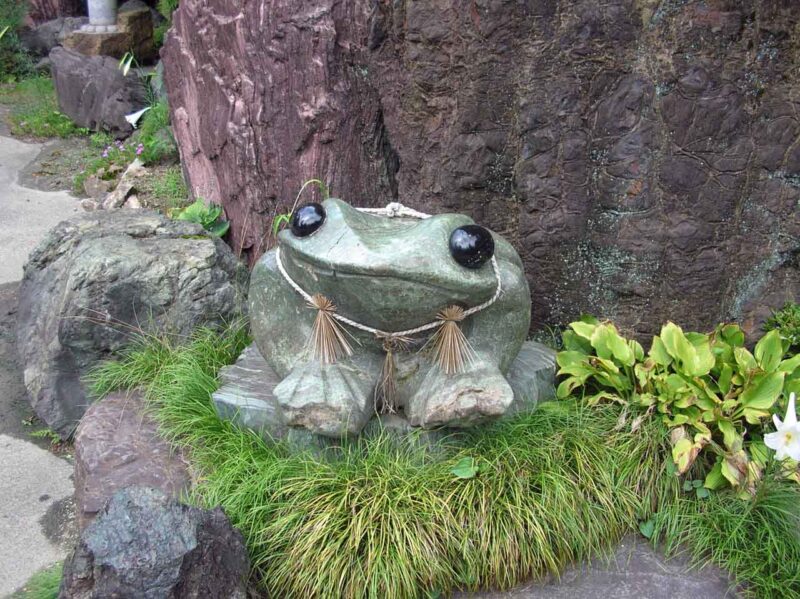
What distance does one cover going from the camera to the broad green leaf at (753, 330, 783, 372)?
3.13 m

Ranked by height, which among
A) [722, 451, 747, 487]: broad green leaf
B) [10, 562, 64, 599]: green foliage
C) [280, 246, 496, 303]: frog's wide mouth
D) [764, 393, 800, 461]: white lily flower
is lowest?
[10, 562, 64, 599]: green foliage

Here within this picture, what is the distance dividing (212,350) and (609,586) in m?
2.10

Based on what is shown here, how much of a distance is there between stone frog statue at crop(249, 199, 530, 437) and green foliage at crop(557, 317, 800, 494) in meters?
0.47

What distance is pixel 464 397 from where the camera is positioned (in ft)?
8.95

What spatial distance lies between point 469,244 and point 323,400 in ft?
2.41

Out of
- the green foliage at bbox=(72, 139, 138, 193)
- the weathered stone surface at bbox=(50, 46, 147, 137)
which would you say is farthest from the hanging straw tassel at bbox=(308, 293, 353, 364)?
the weathered stone surface at bbox=(50, 46, 147, 137)

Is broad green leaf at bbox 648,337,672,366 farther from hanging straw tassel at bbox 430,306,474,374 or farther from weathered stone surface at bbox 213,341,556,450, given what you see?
hanging straw tassel at bbox 430,306,474,374

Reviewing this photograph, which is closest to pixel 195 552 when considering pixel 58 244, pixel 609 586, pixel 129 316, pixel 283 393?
pixel 283 393

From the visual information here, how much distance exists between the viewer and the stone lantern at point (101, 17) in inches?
396

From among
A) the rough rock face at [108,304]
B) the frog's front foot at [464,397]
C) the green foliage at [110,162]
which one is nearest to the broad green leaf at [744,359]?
the frog's front foot at [464,397]

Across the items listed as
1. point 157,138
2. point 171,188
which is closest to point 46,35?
point 157,138

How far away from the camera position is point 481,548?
8.78ft

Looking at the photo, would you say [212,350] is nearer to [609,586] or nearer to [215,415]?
[215,415]

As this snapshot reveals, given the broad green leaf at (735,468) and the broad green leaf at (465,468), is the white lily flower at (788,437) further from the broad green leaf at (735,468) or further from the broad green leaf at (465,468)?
the broad green leaf at (465,468)
